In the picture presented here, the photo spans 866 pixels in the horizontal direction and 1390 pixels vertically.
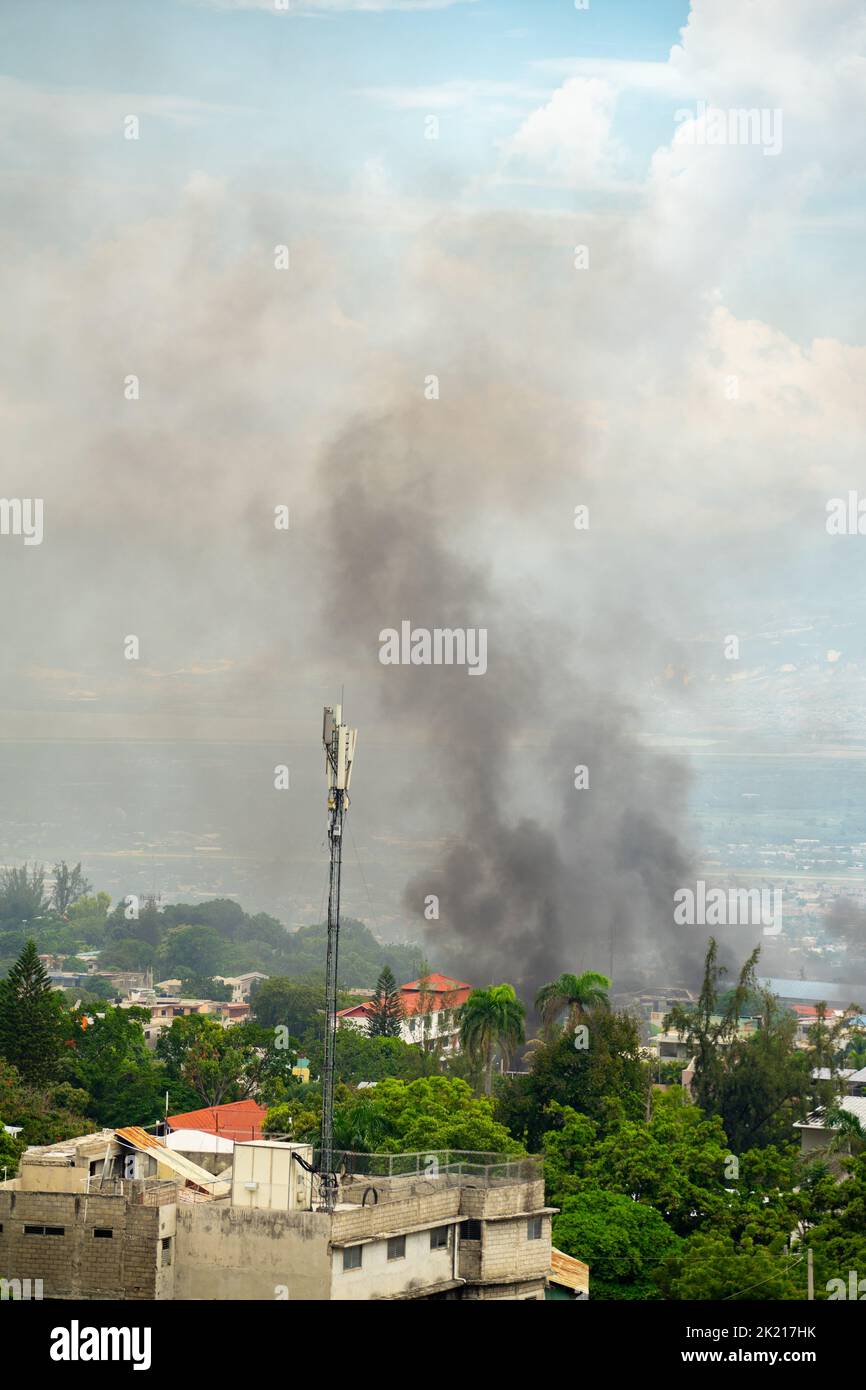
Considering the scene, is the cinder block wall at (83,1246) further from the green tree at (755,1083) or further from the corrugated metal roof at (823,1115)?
the green tree at (755,1083)

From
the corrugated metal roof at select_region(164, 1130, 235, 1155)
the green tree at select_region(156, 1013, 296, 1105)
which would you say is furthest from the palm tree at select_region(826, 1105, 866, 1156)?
the green tree at select_region(156, 1013, 296, 1105)

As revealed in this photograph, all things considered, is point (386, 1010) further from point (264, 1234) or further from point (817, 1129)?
point (264, 1234)

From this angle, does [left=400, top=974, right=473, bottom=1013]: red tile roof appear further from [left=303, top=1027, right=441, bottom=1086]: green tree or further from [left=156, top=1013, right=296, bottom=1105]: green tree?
[left=156, top=1013, right=296, bottom=1105]: green tree

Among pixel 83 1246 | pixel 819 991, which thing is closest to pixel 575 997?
pixel 83 1246

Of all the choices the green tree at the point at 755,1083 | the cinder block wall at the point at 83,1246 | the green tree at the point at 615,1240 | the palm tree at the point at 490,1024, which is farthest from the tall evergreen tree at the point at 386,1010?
the cinder block wall at the point at 83,1246
